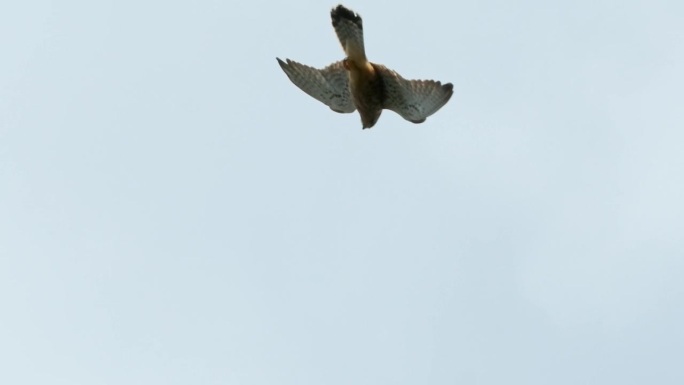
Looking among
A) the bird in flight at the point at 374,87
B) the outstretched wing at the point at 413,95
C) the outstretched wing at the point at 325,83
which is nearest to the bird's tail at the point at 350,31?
the bird in flight at the point at 374,87

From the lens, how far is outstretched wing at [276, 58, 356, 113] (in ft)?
52.7

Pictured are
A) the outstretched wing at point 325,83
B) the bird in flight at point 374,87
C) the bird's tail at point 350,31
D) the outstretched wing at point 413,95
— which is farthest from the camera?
the outstretched wing at point 325,83

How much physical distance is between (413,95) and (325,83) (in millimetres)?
1523

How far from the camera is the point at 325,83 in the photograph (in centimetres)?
1612

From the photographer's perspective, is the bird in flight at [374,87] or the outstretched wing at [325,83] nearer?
the bird in flight at [374,87]

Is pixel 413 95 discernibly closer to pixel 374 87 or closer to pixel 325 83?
pixel 374 87

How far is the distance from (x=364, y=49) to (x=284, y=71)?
146 cm

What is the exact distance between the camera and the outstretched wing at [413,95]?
49.1ft

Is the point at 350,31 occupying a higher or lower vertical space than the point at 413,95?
higher

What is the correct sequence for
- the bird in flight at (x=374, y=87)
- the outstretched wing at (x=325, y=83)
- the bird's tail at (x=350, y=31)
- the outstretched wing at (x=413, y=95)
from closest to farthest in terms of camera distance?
the outstretched wing at (x=413, y=95) → the bird in flight at (x=374, y=87) → the bird's tail at (x=350, y=31) → the outstretched wing at (x=325, y=83)

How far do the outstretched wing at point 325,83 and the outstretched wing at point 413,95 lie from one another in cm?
72

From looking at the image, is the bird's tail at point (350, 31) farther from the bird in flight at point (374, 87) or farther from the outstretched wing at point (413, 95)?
the outstretched wing at point (413, 95)

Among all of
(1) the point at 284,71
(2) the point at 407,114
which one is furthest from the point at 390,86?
(1) the point at 284,71

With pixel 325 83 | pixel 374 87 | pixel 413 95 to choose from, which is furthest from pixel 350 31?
pixel 413 95
